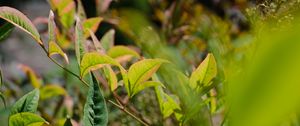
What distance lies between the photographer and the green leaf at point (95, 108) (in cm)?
61

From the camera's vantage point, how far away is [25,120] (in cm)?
67

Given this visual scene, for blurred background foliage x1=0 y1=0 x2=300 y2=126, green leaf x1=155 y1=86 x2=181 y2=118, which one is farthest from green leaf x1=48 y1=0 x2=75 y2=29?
green leaf x1=155 y1=86 x2=181 y2=118

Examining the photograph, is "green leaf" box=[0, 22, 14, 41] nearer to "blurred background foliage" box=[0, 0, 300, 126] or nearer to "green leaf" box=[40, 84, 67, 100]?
"blurred background foliage" box=[0, 0, 300, 126]

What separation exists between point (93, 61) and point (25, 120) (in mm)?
122

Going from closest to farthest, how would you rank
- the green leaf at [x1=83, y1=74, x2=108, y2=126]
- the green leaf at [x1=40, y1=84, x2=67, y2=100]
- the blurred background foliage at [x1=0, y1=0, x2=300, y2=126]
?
the blurred background foliage at [x1=0, y1=0, x2=300, y2=126] < the green leaf at [x1=83, y1=74, x2=108, y2=126] < the green leaf at [x1=40, y1=84, x2=67, y2=100]

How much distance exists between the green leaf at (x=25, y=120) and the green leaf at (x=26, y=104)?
2.0 inches

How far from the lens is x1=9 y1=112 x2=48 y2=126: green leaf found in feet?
2.17

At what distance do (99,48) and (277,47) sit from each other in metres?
0.67

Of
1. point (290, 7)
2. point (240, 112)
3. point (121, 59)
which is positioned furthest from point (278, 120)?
point (121, 59)

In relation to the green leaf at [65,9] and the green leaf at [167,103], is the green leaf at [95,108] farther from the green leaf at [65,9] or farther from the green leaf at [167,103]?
the green leaf at [65,9]

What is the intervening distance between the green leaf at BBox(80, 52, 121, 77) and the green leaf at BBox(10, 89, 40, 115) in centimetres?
12

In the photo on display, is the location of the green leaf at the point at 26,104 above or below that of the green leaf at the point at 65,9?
below

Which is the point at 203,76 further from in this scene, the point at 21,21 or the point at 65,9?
the point at 65,9

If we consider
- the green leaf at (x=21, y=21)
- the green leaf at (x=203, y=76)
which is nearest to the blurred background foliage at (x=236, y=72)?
the green leaf at (x=203, y=76)
